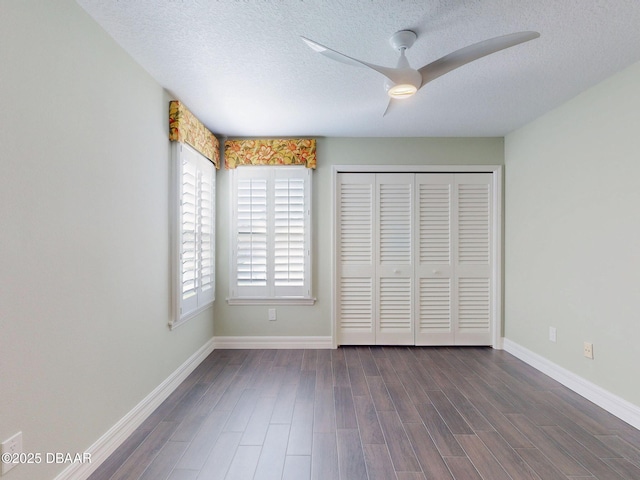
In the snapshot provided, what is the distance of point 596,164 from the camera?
2.42m

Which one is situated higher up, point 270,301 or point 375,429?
point 270,301

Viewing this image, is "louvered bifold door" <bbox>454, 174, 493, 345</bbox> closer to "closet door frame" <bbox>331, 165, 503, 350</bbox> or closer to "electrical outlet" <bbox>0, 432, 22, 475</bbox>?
"closet door frame" <bbox>331, 165, 503, 350</bbox>

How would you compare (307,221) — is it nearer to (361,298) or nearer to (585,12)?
(361,298)

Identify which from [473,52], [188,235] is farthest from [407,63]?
[188,235]

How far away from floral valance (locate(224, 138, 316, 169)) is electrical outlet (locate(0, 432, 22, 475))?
2.81 m

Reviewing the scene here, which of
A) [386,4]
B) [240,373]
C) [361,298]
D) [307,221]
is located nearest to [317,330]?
[361,298]

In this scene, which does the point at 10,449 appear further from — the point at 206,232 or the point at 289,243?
the point at 289,243

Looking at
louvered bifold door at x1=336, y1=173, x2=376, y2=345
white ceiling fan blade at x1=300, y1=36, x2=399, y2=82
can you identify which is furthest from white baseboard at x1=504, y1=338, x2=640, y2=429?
white ceiling fan blade at x1=300, y1=36, x2=399, y2=82

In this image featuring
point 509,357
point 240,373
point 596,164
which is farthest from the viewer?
point 509,357

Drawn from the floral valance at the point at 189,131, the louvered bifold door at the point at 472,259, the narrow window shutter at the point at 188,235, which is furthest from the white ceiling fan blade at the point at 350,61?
the louvered bifold door at the point at 472,259

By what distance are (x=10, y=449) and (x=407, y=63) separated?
2521 mm

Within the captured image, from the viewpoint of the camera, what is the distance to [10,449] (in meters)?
1.23

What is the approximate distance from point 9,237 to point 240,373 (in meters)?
2.14

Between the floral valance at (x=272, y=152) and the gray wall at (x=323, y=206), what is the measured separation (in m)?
0.15
